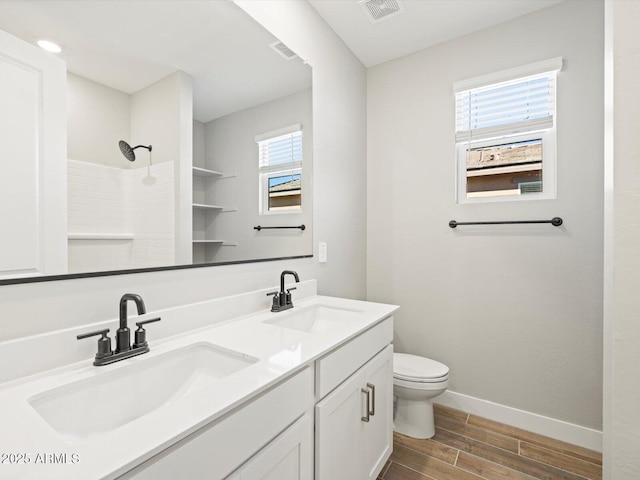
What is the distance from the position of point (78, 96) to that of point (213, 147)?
1.60ft

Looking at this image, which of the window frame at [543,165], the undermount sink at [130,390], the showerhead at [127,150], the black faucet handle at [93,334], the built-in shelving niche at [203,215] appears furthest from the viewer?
the window frame at [543,165]

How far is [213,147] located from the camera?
1328mm

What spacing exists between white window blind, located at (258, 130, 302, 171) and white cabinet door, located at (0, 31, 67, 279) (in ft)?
2.75

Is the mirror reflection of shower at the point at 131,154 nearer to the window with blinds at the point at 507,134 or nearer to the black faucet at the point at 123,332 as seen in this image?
the black faucet at the point at 123,332

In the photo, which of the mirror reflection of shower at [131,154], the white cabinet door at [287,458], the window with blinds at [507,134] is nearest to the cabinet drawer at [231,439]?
the white cabinet door at [287,458]

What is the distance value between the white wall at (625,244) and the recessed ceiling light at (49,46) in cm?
166

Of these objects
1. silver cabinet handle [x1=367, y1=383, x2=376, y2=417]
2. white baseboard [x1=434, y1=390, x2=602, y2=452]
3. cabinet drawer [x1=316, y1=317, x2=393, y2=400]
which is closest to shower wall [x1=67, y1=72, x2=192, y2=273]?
cabinet drawer [x1=316, y1=317, x2=393, y2=400]

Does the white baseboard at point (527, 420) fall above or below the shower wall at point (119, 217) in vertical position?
below

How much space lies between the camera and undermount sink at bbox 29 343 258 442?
71cm

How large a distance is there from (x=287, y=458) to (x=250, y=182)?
1137 millimetres

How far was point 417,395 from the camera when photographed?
6.04 ft

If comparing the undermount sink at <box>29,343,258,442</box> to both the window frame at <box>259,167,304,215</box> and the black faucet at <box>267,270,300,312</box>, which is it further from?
the window frame at <box>259,167,304,215</box>

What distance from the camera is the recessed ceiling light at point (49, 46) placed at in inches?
33.4

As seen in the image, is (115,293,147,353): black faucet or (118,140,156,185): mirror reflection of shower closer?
(115,293,147,353): black faucet
